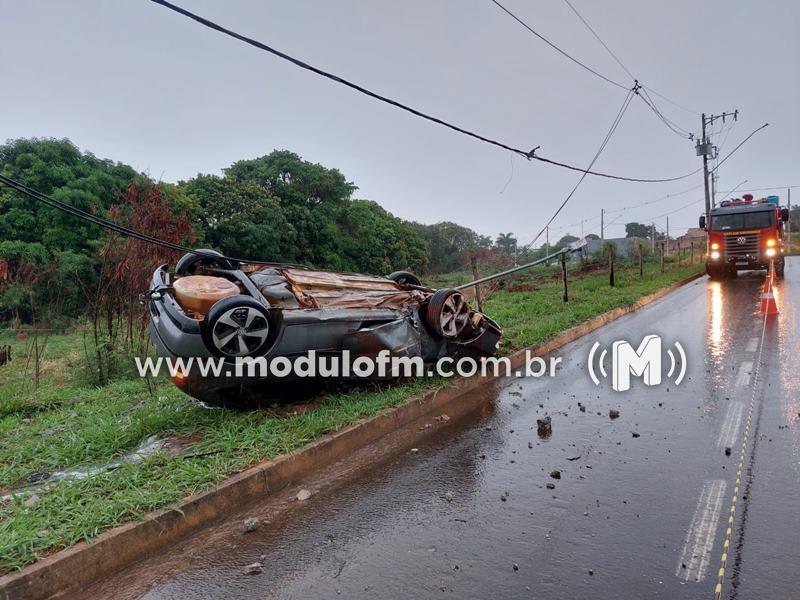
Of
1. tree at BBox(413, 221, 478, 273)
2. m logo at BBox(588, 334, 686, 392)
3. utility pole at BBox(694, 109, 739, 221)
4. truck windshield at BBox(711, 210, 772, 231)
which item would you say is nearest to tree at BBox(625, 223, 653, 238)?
tree at BBox(413, 221, 478, 273)

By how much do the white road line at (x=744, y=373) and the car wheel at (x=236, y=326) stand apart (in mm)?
5257

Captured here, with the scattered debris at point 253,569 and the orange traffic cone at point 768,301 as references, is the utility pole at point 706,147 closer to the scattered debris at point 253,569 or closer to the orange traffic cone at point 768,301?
the orange traffic cone at point 768,301

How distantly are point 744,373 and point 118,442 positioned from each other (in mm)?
6850

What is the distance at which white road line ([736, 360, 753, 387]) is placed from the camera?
606cm

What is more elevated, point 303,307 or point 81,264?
point 81,264

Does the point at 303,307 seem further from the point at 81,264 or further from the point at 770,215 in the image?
the point at 770,215

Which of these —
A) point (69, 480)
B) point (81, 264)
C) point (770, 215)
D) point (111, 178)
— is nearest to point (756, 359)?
point (69, 480)

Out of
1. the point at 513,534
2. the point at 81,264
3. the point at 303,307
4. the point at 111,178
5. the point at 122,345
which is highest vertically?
the point at 111,178

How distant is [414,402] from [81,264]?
1612cm

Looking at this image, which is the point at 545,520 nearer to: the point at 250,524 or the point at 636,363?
the point at 250,524

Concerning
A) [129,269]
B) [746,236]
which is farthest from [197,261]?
[746,236]

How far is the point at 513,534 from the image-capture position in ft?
10.5

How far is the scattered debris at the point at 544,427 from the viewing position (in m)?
4.93

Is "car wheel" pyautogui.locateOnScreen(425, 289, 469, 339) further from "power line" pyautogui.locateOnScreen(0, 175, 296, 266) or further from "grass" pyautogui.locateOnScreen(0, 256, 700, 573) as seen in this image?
"power line" pyautogui.locateOnScreen(0, 175, 296, 266)
